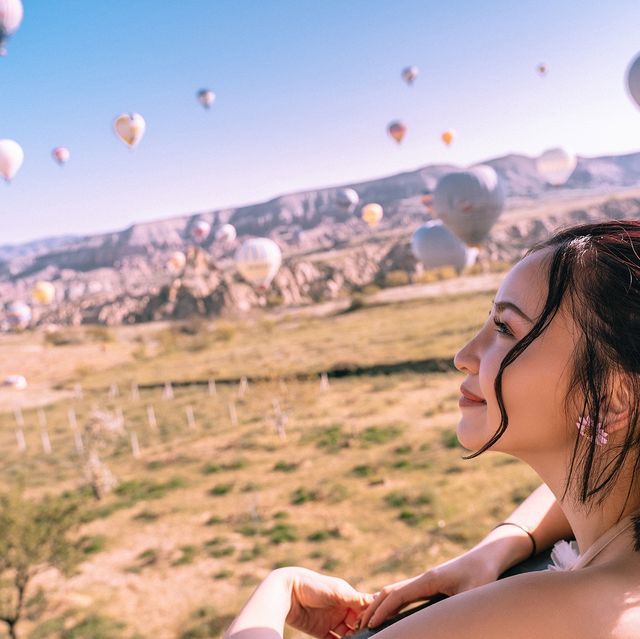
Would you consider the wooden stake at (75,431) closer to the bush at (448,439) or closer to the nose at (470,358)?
the bush at (448,439)

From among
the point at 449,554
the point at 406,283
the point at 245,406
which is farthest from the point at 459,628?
the point at 406,283

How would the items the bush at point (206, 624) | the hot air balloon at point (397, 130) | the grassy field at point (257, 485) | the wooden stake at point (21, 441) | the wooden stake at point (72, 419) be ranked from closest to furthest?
the bush at point (206, 624) < the grassy field at point (257, 485) < the wooden stake at point (21, 441) < the wooden stake at point (72, 419) < the hot air balloon at point (397, 130)

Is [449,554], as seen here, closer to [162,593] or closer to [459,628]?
[162,593]

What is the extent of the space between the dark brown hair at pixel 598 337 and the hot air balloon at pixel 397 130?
5058 centimetres

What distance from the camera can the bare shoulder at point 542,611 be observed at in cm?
96

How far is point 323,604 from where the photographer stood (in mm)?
1524

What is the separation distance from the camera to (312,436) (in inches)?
819

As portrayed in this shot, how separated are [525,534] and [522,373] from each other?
21.6 inches

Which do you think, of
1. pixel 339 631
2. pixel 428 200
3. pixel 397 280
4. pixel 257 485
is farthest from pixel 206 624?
pixel 397 280

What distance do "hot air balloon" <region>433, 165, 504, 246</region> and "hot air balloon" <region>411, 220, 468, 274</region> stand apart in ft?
32.9

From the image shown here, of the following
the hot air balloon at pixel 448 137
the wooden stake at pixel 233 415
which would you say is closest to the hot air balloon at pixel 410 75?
the hot air balloon at pixel 448 137

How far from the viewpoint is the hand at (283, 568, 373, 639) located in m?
1.50

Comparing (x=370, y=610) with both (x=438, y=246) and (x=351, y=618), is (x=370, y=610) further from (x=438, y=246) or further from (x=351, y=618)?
(x=438, y=246)

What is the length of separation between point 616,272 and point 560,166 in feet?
155
